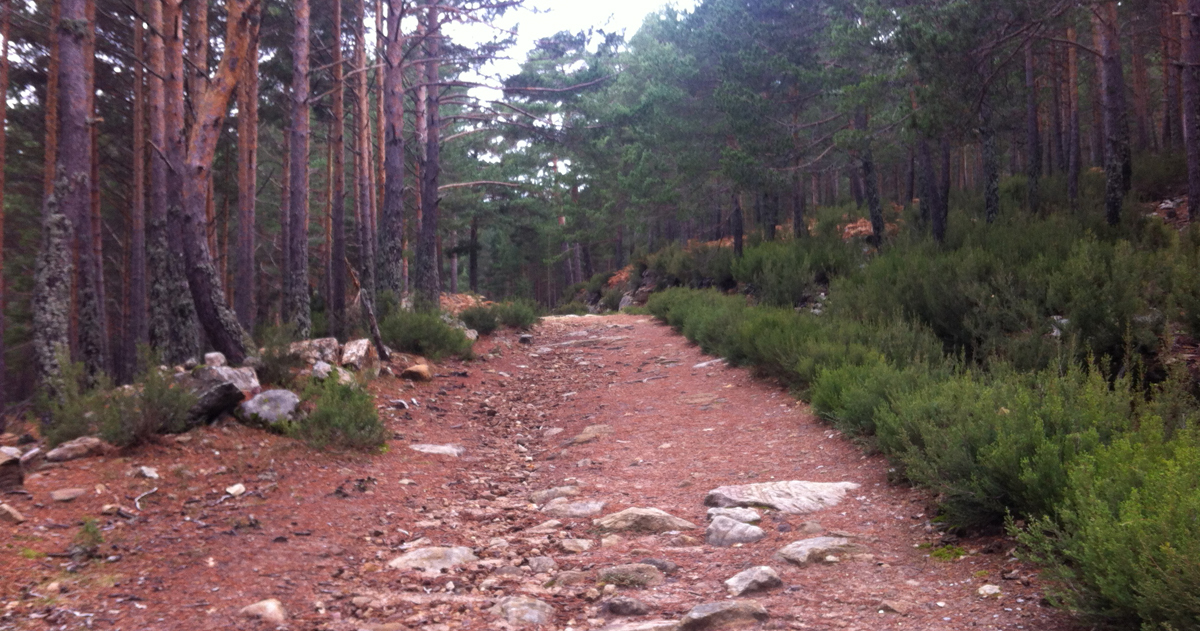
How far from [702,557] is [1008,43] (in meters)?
12.1

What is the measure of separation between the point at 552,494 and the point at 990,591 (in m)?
3.39

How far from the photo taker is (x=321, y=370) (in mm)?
8227

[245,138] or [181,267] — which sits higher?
[245,138]

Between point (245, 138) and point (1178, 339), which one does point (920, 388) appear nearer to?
point (1178, 339)

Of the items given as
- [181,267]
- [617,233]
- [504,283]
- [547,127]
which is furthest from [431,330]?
[504,283]

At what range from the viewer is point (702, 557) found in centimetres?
446

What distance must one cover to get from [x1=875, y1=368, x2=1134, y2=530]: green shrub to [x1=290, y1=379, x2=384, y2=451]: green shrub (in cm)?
450

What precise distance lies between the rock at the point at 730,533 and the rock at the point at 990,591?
1431mm

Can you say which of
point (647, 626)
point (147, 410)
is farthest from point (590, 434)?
point (647, 626)

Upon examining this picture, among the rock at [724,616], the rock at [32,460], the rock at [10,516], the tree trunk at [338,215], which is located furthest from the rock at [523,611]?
the tree trunk at [338,215]

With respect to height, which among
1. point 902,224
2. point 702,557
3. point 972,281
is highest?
point 902,224

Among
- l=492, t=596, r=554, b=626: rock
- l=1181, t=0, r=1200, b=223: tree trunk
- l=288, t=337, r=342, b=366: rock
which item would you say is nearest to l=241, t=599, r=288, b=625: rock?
l=492, t=596, r=554, b=626: rock

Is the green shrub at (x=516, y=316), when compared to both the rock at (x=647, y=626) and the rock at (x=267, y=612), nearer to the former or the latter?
the rock at (x=267, y=612)

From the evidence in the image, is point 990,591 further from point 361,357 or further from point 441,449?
point 361,357
